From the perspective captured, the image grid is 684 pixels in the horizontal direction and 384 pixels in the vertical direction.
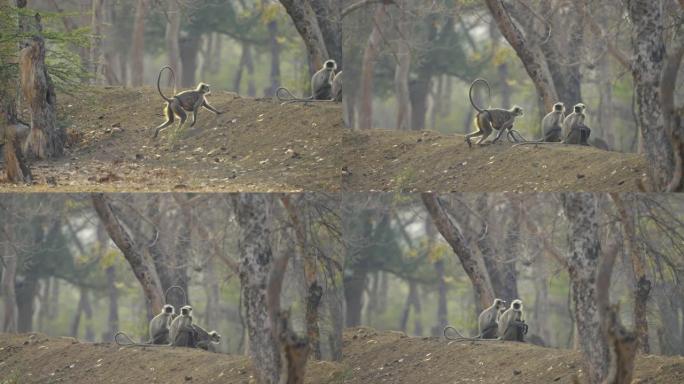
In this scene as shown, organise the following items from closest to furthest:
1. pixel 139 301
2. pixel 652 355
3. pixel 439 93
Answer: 1. pixel 652 355
2. pixel 139 301
3. pixel 439 93

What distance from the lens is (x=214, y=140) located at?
70.3ft

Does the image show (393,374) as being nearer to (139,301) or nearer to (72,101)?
(139,301)

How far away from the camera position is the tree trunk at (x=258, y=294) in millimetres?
18641

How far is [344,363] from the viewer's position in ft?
69.6

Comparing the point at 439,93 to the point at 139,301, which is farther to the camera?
the point at 439,93

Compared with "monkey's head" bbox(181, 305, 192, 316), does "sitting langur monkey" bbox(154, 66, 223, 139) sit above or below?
above

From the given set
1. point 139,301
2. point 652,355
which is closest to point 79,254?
point 139,301

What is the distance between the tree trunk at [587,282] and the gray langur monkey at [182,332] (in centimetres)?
708

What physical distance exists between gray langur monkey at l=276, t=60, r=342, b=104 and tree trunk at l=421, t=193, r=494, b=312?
9.22ft

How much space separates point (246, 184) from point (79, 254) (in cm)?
408

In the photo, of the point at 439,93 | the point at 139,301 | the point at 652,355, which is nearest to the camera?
the point at 652,355

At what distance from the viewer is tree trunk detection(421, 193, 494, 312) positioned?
2122cm

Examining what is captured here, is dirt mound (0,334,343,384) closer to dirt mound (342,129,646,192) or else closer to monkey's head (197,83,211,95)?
dirt mound (342,129,646,192)

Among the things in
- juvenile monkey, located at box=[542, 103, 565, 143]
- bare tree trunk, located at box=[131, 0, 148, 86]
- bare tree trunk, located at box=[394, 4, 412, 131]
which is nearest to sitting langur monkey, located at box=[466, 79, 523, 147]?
juvenile monkey, located at box=[542, 103, 565, 143]
